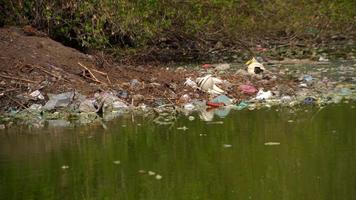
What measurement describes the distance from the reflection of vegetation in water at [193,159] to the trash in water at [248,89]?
114 centimetres

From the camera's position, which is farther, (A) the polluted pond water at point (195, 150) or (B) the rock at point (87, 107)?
(B) the rock at point (87, 107)

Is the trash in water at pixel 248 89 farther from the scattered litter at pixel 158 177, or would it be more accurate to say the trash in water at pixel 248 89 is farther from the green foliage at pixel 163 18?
the scattered litter at pixel 158 177

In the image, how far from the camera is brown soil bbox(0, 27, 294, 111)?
26.2 ft

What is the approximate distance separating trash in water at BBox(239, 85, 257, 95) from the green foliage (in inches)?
105

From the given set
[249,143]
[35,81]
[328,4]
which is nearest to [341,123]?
[249,143]

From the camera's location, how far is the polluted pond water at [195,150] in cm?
455

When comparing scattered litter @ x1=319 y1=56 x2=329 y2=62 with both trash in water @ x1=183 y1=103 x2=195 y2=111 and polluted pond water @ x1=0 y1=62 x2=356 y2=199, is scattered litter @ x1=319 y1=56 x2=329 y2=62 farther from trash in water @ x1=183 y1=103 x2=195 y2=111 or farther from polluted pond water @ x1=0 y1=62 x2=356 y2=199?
trash in water @ x1=183 y1=103 x2=195 y2=111

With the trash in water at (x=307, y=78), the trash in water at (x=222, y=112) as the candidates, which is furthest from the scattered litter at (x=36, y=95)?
the trash in water at (x=307, y=78)

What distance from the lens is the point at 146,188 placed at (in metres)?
4.56

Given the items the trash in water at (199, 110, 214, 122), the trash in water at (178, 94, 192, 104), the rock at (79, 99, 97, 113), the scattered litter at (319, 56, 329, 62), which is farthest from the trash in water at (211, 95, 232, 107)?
the scattered litter at (319, 56, 329, 62)

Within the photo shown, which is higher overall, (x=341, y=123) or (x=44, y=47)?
(x=44, y=47)

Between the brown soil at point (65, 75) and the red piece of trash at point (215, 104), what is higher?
the brown soil at point (65, 75)

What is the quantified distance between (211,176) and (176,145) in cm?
109

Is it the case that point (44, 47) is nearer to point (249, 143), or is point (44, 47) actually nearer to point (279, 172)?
point (249, 143)
